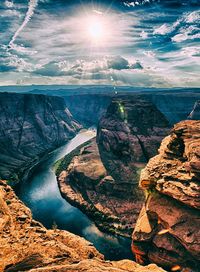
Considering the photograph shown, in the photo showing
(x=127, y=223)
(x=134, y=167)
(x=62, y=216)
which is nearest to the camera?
(x=127, y=223)

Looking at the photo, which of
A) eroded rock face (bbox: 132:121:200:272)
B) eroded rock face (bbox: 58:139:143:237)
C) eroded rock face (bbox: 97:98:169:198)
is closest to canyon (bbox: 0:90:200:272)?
eroded rock face (bbox: 132:121:200:272)

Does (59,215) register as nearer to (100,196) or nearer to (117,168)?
(100,196)

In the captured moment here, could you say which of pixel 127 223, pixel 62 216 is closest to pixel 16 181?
pixel 62 216

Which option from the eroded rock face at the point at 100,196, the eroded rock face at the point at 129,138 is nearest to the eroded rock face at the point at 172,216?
the eroded rock face at the point at 100,196

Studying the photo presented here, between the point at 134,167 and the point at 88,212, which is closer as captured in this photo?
the point at 88,212

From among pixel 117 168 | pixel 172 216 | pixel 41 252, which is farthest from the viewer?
pixel 117 168

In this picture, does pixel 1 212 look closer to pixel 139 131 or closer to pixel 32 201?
pixel 32 201

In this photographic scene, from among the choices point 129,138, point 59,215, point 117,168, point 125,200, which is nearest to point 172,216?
point 125,200

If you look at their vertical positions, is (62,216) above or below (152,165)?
below
